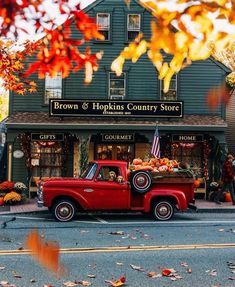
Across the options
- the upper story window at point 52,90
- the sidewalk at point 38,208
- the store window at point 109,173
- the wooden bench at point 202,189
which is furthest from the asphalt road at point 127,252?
the upper story window at point 52,90

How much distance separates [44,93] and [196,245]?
1330cm

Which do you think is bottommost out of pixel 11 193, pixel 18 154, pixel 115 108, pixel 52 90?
pixel 11 193

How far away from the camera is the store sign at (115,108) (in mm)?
20188

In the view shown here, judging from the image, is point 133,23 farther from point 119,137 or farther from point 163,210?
point 163,210

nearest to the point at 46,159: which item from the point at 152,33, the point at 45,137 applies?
the point at 45,137

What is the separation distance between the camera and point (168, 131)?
20125 millimetres

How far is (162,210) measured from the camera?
1382cm

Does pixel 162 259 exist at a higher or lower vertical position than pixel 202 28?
lower

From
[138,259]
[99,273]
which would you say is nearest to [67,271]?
[99,273]

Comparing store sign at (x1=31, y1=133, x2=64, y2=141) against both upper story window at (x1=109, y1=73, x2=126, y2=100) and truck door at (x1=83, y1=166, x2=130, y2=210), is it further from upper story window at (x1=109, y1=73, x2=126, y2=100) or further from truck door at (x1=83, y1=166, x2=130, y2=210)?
truck door at (x1=83, y1=166, x2=130, y2=210)

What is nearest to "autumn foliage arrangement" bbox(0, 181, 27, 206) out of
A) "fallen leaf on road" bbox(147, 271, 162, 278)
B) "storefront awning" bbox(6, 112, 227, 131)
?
"storefront awning" bbox(6, 112, 227, 131)

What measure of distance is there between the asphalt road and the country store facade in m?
7.08

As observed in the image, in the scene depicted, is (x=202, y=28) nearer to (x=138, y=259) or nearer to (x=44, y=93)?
(x=138, y=259)

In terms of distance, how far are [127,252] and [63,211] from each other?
4.69 meters
